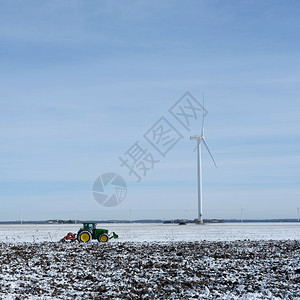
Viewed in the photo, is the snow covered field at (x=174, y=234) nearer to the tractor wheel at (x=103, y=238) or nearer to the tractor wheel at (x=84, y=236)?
the tractor wheel at (x=103, y=238)

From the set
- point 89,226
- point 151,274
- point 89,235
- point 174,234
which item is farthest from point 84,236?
point 151,274

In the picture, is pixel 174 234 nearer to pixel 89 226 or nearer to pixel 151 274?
pixel 89 226

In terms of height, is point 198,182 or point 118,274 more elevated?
point 198,182

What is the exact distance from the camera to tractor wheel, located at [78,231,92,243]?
4594 cm

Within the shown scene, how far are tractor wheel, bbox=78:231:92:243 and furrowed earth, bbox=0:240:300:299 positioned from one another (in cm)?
1044

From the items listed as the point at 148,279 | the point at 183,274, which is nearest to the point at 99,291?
the point at 148,279

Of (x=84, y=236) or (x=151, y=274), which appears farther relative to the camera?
(x=84, y=236)

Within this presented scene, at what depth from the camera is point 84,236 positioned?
46.1 meters

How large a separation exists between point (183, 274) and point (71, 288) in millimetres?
6161

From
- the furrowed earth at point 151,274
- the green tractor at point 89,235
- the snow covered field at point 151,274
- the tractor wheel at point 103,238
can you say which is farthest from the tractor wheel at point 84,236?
the furrowed earth at point 151,274

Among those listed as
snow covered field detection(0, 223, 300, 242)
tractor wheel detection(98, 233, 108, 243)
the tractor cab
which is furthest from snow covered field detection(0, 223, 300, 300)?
snow covered field detection(0, 223, 300, 242)

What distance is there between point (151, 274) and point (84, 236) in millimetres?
21755

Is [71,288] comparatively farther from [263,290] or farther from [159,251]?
[159,251]

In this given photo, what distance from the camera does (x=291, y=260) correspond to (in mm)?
29828
